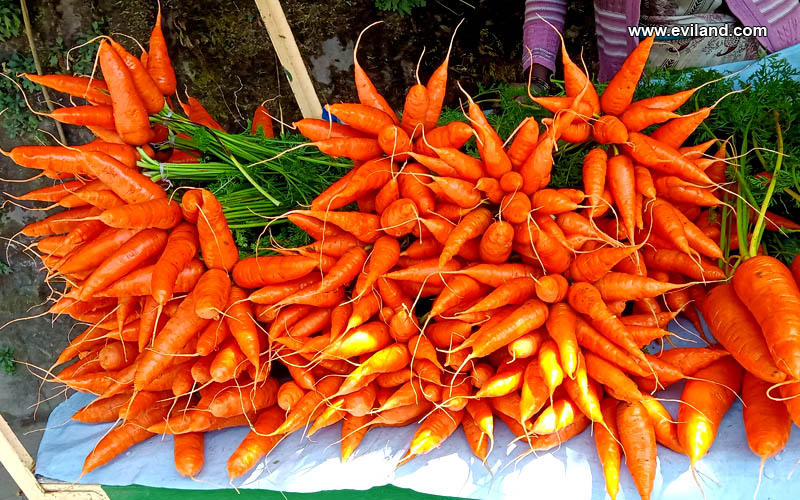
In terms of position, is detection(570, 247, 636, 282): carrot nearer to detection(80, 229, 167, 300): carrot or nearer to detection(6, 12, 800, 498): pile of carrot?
detection(6, 12, 800, 498): pile of carrot

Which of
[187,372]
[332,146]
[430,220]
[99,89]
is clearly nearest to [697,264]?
[430,220]

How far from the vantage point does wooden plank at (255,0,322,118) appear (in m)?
2.67

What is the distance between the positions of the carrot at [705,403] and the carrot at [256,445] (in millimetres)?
1288

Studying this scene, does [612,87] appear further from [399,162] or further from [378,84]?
[378,84]

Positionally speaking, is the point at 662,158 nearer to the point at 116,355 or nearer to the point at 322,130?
the point at 322,130

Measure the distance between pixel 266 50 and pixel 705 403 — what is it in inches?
127

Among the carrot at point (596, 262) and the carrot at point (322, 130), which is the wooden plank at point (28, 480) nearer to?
the carrot at point (322, 130)

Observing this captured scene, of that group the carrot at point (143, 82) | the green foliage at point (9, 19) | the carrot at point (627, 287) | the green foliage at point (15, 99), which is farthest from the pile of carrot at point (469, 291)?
the green foliage at point (9, 19)

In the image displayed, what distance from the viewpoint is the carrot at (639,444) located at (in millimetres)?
1448

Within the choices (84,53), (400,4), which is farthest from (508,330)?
(84,53)

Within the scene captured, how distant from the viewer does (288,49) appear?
2713 mm

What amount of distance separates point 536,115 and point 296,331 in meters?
1.14

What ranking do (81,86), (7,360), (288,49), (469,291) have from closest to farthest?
(469,291)
(81,86)
(288,49)
(7,360)

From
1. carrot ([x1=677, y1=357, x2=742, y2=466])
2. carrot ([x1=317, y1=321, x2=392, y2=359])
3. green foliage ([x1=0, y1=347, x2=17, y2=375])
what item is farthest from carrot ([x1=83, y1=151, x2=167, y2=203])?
green foliage ([x1=0, y1=347, x2=17, y2=375])
